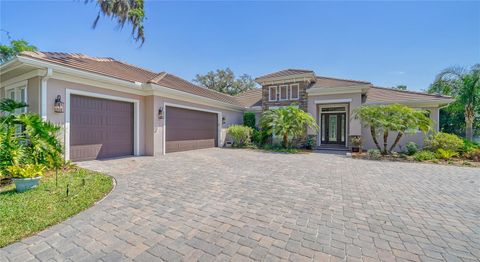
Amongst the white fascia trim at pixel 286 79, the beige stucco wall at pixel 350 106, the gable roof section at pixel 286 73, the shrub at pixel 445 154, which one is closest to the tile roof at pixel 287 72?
the gable roof section at pixel 286 73

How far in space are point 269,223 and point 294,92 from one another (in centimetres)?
1299

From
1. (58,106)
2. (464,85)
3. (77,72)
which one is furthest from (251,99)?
(464,85)

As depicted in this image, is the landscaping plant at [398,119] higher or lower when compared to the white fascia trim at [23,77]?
lower

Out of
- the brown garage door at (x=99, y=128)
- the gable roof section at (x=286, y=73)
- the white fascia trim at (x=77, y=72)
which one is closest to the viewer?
the white fascia trim at (x=77, y=72)

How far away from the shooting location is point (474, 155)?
969cm

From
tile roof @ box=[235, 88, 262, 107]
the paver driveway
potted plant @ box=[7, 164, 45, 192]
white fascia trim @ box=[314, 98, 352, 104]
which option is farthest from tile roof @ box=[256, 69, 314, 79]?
potted plant @ box=[7, 164, 45, 192]

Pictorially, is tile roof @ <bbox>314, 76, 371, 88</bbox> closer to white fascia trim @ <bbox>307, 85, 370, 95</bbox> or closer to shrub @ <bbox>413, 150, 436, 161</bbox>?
white fascia trim @ <bbox>307, 85, 370, 95</bbox>

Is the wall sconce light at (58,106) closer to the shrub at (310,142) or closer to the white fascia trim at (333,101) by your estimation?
the shrub at (310,142)

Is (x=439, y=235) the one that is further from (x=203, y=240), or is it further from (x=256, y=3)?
(x=256, y=3)

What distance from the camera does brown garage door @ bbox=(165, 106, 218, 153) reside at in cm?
1101

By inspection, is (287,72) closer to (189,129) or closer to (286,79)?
(286,79)

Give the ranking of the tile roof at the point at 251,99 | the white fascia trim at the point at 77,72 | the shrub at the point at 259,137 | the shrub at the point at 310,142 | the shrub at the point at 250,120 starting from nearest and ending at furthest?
1. the white fascia trim at the point at 77,72
2. the shrub at the point at 310,142
3. the shrub at the point at 259,137
4. the shrub at the point at 250,120
5. the tile roof at the point at 251,99

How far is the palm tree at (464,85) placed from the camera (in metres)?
13.4

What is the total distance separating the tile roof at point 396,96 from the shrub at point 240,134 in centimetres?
833
